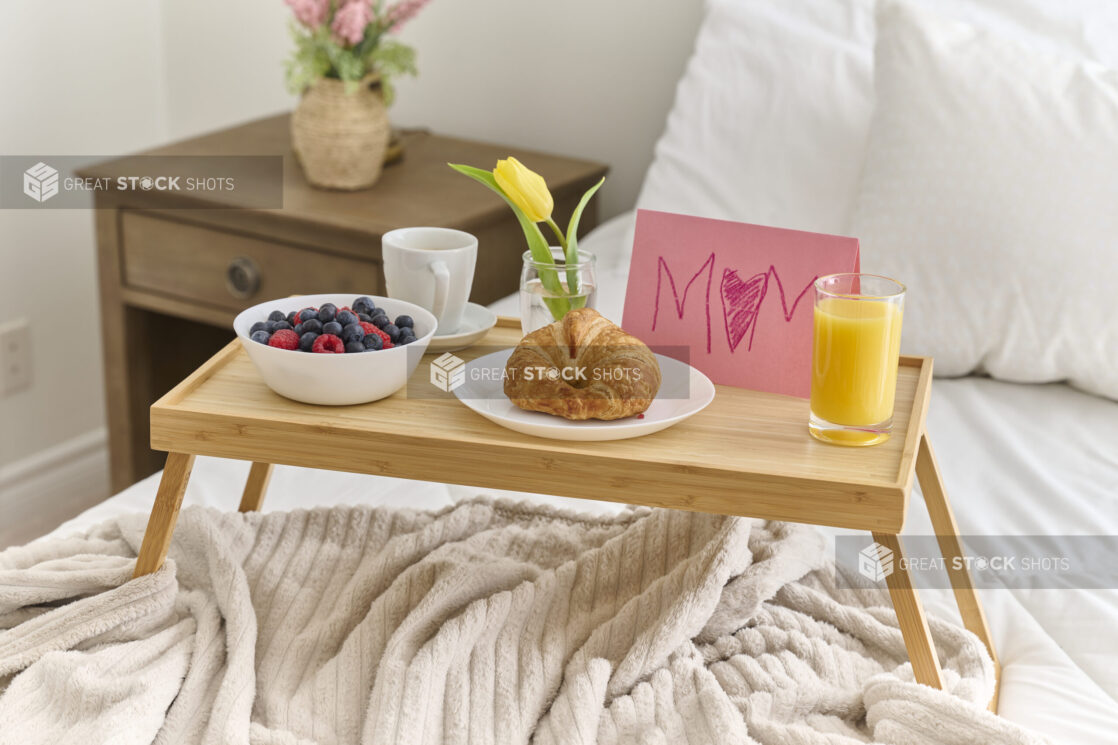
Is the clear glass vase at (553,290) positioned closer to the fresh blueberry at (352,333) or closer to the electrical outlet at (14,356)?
the fresh blueberry at (352,333)

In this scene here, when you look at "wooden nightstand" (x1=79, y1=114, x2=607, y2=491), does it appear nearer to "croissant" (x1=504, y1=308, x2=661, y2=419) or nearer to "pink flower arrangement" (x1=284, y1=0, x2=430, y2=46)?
"pink flower arrangement" (x1=284, y1=0, x2=430, y2=46)

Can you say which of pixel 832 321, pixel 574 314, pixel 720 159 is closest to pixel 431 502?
pixel 574 314

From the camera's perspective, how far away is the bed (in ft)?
2.88

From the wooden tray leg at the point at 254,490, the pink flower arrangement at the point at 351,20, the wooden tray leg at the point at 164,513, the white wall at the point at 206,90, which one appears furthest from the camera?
the white wall at the point at 206,90

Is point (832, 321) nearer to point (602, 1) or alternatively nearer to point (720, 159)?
point (720, 159)

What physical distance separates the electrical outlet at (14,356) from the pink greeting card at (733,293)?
1.54 m

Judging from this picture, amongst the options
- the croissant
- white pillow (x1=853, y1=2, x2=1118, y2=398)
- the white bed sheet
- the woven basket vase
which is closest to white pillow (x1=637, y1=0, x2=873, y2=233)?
white pillow (x1=853, y1=2, x2=1118, y2=398)

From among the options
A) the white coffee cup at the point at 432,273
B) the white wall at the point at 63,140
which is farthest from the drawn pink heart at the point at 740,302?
the white wall at the point at 63,140

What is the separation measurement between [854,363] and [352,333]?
34 cm

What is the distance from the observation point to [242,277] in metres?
1.69

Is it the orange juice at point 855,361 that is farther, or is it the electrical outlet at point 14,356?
the electrical outlet at point 14,356

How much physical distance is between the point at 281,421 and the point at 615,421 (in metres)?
0.23

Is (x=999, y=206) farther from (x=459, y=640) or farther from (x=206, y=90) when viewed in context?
(x=206, y=90)

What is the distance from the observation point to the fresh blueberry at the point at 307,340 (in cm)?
78
